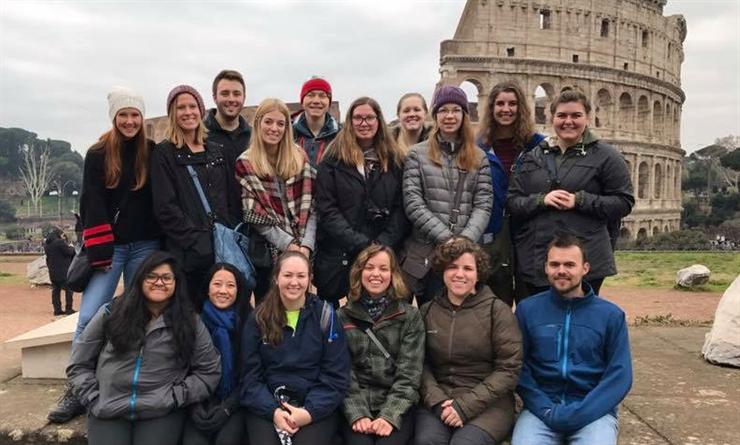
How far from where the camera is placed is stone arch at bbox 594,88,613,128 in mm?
36562

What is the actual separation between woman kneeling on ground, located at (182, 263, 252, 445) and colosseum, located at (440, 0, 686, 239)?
30112 mm

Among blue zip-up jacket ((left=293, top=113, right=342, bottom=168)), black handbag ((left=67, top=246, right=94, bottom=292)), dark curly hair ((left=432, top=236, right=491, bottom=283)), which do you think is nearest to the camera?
dark curly hair ((left=432, top=236, right=491, bottom=283))

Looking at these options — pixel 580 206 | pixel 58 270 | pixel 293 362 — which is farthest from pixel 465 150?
pixel 58 270

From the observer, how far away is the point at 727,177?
51.0m

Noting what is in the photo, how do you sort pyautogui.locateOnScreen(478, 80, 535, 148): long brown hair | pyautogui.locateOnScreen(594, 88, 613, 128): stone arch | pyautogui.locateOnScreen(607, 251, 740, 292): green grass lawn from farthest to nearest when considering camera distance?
pyautogui.locateOnScreen(594, 88, 613, 128): stone arch
pyautogui.locateOnScreen(607, 251, 740, 292): green grass lawn
pyautogui.locateOnScreen(478, 80, 535, 148): long brown hair

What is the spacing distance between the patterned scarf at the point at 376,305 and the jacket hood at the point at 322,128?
5.02 ft

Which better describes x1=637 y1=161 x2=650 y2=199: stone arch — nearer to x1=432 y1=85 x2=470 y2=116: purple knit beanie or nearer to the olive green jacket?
x1=432 y1=85 x2=470 y2=116: purple knit beanie

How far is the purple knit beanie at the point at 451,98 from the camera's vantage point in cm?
409

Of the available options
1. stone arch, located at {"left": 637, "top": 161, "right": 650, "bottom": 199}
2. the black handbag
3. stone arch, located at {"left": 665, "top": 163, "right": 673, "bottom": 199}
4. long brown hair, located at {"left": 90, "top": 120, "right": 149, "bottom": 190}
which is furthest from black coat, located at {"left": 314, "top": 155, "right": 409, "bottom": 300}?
stone arch, located at {"left": 665, "top": 163, "right": 673, "bottom": 199}

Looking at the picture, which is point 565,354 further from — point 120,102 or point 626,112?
point 626,112

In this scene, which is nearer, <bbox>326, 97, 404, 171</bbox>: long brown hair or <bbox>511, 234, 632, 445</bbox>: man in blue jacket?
<bbox>511, 234, 632, 445</bbox>: man in blue jacket

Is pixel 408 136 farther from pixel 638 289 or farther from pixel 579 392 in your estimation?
pixel 638 289

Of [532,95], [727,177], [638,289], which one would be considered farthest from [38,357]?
[727,177]

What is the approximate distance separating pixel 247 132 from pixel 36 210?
68005 mm
